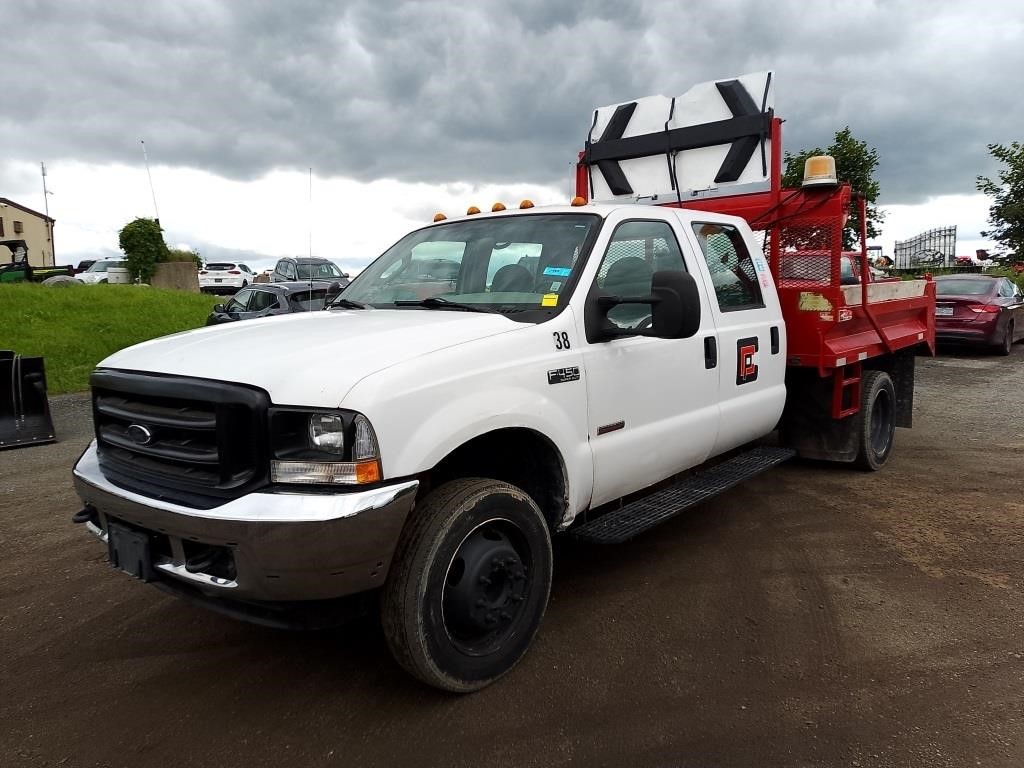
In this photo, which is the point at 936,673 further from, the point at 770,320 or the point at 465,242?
the point at 465,242

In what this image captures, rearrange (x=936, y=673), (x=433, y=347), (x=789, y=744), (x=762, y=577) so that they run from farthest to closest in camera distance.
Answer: (x=762, y=577)
(x=936, y=673)
(x=433, y=347)
(x=789, y=744)

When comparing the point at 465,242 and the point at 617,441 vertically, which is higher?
the point at 465,242

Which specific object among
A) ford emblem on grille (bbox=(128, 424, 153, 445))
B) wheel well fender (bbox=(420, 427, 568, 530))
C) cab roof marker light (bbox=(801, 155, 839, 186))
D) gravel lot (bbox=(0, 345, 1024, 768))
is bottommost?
gravel lot (bbox=(0, 345, 1024, 768))

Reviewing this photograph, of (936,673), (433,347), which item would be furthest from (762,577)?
(433,347)

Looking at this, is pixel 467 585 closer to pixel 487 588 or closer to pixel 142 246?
pixel 487 588

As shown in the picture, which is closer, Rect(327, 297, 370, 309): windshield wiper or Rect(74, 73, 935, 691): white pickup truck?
Rect(74, 73, 935, 691): white pickup truck

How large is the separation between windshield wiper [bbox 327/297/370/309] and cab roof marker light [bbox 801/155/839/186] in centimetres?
326

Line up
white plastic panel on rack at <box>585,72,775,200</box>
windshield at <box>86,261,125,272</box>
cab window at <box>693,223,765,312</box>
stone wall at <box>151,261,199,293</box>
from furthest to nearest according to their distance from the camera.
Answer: windshield at <box>86,261,125,272</box>
stone wall at <box>151,261,199,293</box>
white plastic panel on rack at <box>585,72,775,200</box>
cab window at <box>693,223,765,312</box>

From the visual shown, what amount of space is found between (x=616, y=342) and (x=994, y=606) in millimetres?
2271

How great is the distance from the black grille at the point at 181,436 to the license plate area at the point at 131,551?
6.5 inches

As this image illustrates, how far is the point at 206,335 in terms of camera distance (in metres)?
3.31

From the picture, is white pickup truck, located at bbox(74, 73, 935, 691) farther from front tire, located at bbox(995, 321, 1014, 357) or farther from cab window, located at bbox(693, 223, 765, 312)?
front tire, located at bbox(995, 321, 1014, 357)

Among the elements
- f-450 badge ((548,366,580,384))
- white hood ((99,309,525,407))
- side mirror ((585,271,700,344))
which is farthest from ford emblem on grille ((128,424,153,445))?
side mirror ((585,271,700,344))

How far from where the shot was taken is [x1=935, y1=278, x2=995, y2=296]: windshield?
14.1 metres
